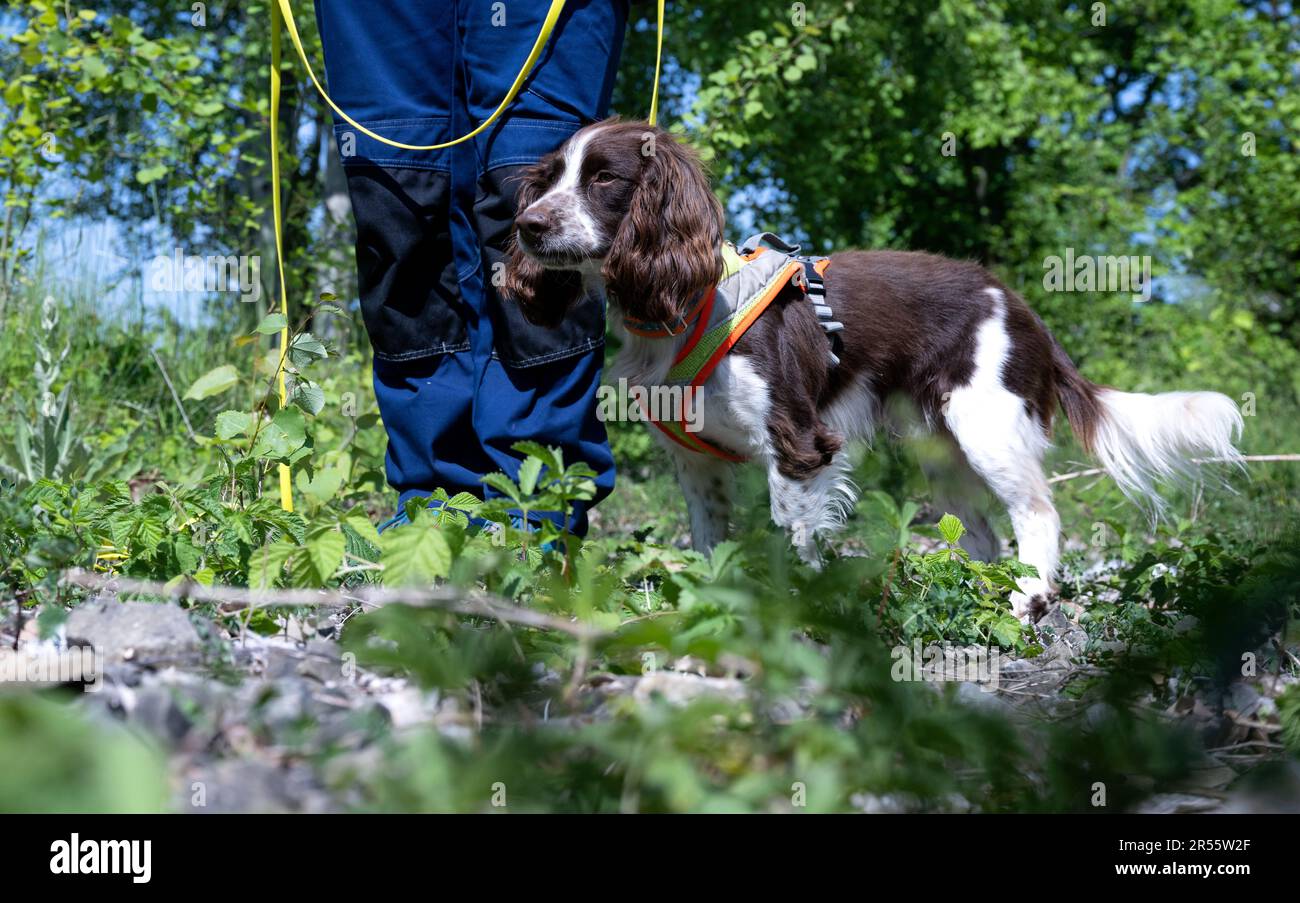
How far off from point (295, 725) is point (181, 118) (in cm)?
502

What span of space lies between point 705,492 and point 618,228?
982 millimetres

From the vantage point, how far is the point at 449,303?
345cm

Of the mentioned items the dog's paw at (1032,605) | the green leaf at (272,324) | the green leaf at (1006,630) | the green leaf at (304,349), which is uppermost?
the green leaf at (272,324)

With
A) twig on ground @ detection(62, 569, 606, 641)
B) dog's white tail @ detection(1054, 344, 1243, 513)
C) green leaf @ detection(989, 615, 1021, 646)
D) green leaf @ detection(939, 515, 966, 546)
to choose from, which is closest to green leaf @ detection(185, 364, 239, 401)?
twig on ground @ detection(62, 569, 606, 641)

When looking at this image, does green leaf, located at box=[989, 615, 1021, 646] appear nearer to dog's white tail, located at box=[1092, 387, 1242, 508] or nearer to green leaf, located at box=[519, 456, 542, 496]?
green leaf, located at box=[519, 456, 542, 496]

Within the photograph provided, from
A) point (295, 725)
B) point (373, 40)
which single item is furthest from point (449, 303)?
point (295, 725)

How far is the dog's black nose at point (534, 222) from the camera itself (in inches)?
131

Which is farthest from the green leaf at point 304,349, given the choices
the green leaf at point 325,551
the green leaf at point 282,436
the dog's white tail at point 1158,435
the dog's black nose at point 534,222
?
the dog's white tail at point 1158,435

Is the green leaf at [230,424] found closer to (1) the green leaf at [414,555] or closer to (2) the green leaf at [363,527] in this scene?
(2) the green leaf at [363,527]

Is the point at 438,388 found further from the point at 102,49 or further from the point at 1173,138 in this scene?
the point at 1173,138

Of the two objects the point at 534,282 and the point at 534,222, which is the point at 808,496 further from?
the point at 534,222

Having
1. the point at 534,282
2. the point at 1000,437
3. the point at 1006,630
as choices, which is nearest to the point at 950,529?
the point at 1006,630

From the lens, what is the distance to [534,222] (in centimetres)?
332

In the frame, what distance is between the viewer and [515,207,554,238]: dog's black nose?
10.9 feet
